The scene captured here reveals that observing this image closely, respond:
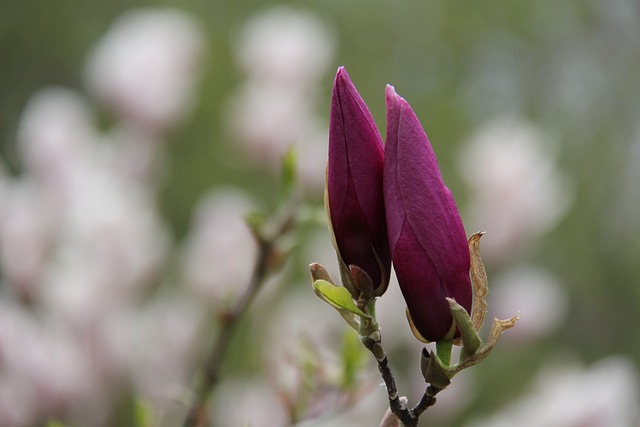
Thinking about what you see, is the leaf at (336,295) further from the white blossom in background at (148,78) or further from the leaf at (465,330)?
the white blossom in background at (148,78)

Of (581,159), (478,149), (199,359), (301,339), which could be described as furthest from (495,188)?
(581,159)

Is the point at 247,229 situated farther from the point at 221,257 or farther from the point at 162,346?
the point at 162,346

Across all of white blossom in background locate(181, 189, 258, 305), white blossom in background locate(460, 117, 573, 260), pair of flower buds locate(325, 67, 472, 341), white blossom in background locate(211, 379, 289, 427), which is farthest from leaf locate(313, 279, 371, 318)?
white blossom in background locate(460, 117, 573, 260)

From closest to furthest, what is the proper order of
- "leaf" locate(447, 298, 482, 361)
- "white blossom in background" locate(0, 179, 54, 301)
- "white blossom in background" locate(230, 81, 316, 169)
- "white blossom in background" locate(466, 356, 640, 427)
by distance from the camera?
"leaf" locate(447, 298, 482, 361), "white blossom in background" locate(466, 356, 640, 427), "white blossom in background" locate(0, 179, 54, 301), "white blossom in background" locate(230, 81, 316, 169)

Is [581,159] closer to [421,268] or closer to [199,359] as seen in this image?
[199,359]

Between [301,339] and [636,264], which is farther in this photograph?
[636,264]

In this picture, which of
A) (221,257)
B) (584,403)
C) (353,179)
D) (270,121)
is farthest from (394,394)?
(270,121)

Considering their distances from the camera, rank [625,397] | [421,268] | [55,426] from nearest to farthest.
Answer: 1. [421,268]
2. [55,426]
3. [625,397]

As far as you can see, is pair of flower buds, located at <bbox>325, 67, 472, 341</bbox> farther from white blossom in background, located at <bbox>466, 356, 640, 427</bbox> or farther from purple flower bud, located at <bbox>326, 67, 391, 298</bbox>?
white blossom in background, located at <bbox>466, 356, 640, 427</bbox>

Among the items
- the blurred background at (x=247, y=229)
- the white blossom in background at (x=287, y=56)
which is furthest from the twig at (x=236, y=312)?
the white blossom in background at (x=287, y=56)
